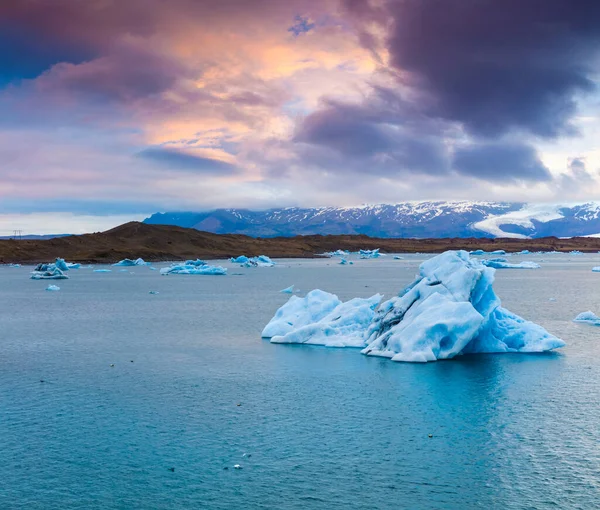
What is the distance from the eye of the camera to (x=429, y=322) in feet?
73.0

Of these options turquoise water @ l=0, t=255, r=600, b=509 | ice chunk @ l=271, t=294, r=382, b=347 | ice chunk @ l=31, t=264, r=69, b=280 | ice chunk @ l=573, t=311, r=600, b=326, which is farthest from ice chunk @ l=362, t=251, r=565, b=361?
ice chunk @ l=31, t=264, r=69, b=280

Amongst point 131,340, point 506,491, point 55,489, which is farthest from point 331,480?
point 131,340

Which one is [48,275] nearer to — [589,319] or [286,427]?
[589,319]

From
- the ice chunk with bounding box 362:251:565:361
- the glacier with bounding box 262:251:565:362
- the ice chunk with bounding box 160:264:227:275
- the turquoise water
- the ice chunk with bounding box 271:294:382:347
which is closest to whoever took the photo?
the turquoise water

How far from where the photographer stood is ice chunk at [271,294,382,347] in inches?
1040

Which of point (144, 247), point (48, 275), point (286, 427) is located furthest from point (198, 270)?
point (286, 427)

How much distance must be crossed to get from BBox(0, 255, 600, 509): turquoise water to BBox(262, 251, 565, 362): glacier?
0.98 meters

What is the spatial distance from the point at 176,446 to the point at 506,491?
6.66 m

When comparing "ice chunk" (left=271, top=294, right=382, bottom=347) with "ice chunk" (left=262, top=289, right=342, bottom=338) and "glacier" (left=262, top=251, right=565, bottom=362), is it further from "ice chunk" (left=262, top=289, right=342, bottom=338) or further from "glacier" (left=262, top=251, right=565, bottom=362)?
"ice chunk" (left=262, top=289, right=342, bottom=338)

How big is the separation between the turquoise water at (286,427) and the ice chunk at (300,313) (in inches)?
52.7

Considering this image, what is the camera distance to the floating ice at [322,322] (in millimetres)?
26609

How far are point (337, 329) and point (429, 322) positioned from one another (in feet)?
19.1

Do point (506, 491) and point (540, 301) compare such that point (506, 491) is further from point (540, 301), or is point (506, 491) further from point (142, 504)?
point (540, 301)

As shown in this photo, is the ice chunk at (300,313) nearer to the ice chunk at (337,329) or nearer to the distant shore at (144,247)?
the ice chunk at (337,329)
